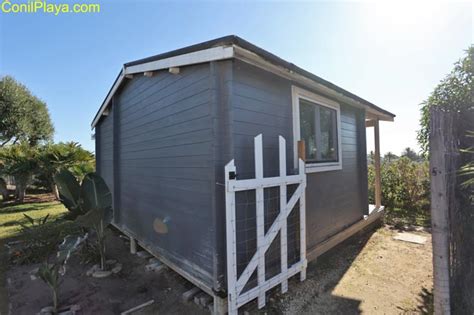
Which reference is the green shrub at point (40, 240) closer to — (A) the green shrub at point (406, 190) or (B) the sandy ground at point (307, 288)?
(B) the sandy ground at point (307, 288)

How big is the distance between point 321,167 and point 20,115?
68.7 feet

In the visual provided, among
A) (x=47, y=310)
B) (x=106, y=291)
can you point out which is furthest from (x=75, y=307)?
(x=106, y=291)

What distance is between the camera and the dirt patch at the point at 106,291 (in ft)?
10.2

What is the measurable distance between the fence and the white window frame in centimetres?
181

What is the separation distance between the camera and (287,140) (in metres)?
3.73

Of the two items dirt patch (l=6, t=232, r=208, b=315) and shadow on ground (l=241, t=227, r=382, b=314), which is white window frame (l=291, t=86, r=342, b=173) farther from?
dirt patch (l=6, t=232, r=208, b=315)

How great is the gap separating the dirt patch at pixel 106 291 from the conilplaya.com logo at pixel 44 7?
4.96m

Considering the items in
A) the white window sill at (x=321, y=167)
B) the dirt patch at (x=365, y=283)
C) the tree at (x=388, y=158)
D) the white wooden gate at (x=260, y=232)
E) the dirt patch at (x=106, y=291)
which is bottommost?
the dirt patch at (x=106, y=291)

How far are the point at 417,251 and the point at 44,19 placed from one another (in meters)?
9.15

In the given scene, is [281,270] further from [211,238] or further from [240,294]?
[211,238]

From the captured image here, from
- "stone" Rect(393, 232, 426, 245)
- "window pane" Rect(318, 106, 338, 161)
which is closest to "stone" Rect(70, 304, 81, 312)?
"window pane" Rect(318, 106, 338, 161)

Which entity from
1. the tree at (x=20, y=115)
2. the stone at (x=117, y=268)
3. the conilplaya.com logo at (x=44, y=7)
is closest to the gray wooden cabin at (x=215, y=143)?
the stone at (x=117, y=268)

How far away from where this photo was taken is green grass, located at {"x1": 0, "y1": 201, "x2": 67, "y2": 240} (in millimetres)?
6633

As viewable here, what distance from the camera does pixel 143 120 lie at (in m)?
4.91
